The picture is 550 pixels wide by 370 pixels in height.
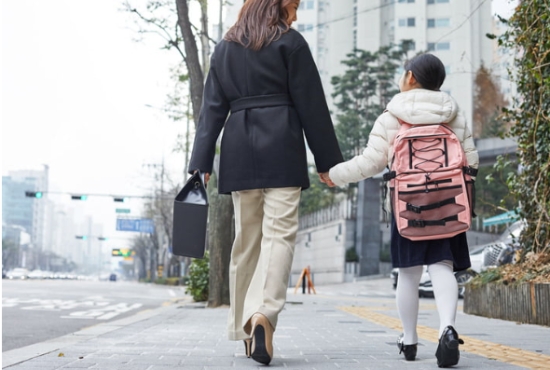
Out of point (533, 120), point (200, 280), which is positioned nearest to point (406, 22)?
point (200, 280)

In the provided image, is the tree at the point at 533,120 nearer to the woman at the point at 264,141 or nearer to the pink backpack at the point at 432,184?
the pink backpack at the point at 432,184

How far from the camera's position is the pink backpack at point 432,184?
13.8 ft

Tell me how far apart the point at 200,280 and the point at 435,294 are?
36.6ft

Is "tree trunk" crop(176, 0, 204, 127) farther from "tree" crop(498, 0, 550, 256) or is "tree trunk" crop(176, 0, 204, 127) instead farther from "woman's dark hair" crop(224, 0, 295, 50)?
"woman's dark hair" crop(224, 0, 295, 50)

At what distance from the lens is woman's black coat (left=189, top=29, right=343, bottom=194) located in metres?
4.41

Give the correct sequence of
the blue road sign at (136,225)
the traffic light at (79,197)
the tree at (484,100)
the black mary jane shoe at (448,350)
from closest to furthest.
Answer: the black mary jane shoe at (448,350) < the traffic light at (79,197) < the blue road sign at (136,225) < the tree at (484,100)

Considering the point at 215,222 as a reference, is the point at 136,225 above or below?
above

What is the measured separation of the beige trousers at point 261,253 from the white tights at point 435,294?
25.0 inches

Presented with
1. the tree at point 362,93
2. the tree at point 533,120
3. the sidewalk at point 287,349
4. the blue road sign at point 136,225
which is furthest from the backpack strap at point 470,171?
the blue road sign at point 136,225

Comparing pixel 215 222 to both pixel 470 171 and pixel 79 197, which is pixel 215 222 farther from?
pixel 79 197

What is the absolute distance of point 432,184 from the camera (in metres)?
4.23

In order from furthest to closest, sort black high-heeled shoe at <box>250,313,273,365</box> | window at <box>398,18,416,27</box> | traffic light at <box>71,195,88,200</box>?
window at <box>398,18,416,27</box>, traffic light at <box>71,195,88,200</box>, black high-heeled shoe at <box>250,313,273,365</box>

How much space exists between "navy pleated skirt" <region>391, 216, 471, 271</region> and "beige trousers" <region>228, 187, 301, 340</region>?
1.93ft

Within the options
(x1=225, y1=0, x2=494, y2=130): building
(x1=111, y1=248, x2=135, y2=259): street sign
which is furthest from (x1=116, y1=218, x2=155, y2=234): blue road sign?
(x1=111, y1=248, x2=135, y2=259): street sign
